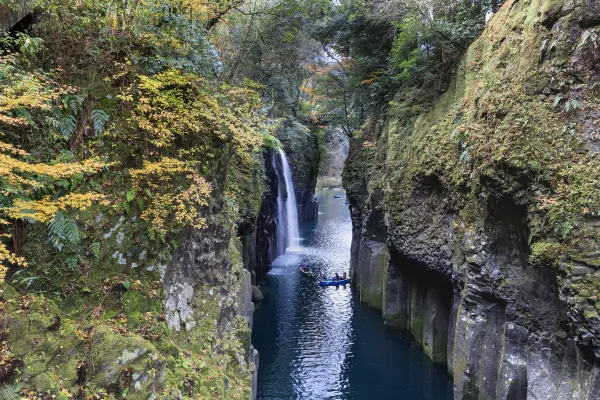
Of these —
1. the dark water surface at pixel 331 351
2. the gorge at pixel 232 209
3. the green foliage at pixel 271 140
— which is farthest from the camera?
the dark water surface at pixel 331 351

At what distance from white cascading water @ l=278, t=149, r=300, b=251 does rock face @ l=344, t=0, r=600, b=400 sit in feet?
72.7

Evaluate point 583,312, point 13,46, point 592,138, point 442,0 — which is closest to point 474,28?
point 442,0

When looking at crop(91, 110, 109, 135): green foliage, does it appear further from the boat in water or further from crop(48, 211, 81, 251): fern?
the boat in water

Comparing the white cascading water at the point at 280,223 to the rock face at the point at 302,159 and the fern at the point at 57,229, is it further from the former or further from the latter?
the fern at the point at 57,229

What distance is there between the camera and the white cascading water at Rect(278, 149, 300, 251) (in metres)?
38.8

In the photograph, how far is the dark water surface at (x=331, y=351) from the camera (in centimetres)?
1525

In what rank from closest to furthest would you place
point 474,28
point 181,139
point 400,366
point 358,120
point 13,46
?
point 13,46, point 181,139, point 474,28, point 400,366, point 358,120

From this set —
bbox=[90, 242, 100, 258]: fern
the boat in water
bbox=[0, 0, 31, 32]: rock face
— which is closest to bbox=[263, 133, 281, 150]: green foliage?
bbox=[0, 0, 31, 32]: rock face

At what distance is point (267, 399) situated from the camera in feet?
47.2

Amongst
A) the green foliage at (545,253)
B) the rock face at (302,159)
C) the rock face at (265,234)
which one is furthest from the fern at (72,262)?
the rock face at (302,159)

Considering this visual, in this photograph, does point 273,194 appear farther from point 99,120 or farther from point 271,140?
point 99,120

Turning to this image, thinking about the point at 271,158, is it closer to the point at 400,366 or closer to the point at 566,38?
the point at 400,366

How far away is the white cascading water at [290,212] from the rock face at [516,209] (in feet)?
72.7

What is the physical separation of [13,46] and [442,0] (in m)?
16.6
